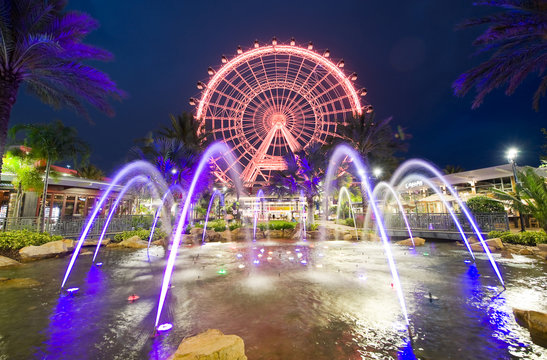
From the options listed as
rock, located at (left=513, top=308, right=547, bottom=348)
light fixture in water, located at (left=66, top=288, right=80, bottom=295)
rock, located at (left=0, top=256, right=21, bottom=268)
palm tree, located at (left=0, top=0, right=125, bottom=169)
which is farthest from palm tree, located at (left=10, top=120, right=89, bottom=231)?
rock, located at (left=513, top=308, right=547, bottom=348)

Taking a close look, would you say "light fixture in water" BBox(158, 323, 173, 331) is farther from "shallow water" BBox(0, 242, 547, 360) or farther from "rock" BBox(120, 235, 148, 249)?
"rock" BBox(120, 235, 148, 249)

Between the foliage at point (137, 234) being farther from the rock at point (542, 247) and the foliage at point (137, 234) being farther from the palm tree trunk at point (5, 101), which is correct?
the rock at point (542, 247)

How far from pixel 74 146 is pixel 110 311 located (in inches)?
593

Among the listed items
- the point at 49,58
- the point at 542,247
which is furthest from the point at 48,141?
the point at 542,247

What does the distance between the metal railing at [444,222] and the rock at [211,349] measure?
17.3 meters

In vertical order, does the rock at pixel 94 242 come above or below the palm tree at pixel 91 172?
below

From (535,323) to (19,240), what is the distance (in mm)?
16995

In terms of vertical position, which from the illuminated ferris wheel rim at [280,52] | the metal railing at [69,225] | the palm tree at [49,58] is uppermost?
the illuminated ferris wheel rim at [280,52]

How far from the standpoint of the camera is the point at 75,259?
36.6 ft

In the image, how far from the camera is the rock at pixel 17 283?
268 inches

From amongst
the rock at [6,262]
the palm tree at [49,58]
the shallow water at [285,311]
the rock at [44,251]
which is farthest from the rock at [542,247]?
the rock at [6,262]

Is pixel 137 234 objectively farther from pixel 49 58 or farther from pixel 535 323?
pixel 535 323

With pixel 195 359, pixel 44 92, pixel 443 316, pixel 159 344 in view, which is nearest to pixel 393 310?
pixel 443 316

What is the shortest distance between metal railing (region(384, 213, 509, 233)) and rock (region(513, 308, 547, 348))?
42.8 feet
